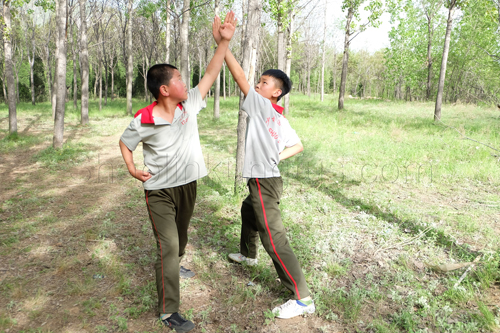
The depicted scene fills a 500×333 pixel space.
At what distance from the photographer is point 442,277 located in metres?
3.26

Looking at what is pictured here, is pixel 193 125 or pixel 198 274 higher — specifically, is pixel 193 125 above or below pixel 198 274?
above

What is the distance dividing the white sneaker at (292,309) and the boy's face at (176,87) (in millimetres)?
1942

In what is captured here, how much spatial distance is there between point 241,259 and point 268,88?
188 cm

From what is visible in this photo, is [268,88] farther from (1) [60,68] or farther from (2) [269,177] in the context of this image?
(1) [60,68]

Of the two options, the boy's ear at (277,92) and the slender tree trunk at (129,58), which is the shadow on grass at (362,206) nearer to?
the boy's ear at (277,92)

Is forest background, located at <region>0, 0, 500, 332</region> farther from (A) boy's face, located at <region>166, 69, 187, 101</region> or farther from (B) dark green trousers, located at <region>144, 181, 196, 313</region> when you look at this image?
(A) boy's face, located at <region>166, 69, 187, 101</region>

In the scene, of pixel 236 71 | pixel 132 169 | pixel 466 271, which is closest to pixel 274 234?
pixel 132 169

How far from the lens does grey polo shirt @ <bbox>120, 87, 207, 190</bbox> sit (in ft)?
8.25

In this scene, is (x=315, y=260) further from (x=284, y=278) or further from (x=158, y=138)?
(x=158, y=138)

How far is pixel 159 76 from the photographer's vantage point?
2486 mm

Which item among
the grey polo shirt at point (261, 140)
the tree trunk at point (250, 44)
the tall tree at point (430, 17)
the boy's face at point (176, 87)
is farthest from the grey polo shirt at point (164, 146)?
the tall tree at point (430, 17)

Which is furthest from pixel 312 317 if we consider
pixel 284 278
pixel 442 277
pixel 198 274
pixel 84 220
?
pixel 84 220

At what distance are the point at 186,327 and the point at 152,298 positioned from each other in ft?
1.87

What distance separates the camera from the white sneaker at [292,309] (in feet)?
8.71
